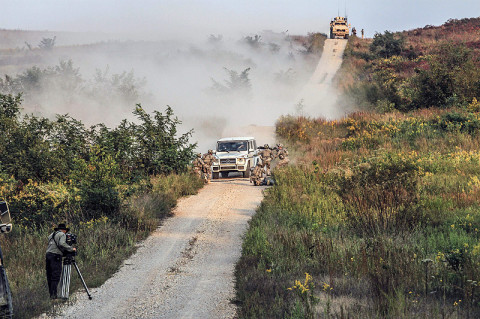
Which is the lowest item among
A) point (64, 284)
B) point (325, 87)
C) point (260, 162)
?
point (64, 284)

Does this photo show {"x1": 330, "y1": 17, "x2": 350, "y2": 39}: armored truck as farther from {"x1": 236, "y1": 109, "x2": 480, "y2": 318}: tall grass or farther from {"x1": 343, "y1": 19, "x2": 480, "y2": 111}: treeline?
{"x1": 236, "y1": 109, "x2": 480, "y2": 318}: tall grass

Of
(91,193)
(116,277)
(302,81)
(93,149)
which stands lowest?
(116,277)

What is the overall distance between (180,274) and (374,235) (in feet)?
14.4

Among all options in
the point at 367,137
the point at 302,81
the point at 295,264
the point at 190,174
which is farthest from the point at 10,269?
the point at 302,81

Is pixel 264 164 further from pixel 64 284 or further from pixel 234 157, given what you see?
pixel 64 284

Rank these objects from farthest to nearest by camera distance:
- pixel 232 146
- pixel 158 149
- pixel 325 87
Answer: pixel 325 87 < pixel 232 146 < pixel 158 149

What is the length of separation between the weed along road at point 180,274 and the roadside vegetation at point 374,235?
0.52m

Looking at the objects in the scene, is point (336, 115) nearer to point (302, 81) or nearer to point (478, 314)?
point (302, 81)

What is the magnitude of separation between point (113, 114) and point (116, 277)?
1975 inches

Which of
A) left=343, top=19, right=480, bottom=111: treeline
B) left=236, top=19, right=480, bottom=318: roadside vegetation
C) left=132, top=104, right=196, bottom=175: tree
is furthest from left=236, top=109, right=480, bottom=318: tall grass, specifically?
left=343, top=19, right=480, bottom=111: treeline

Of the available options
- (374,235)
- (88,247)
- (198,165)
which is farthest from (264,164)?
(88,247)

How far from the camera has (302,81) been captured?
62281 mm

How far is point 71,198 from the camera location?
1438 cm

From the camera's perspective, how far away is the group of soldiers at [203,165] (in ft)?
77.3
